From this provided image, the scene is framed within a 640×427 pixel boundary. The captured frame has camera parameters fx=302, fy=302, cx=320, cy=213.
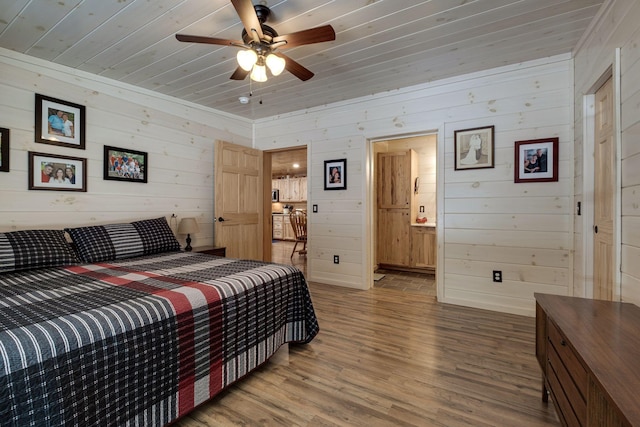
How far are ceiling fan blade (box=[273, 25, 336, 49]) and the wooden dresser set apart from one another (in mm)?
1880

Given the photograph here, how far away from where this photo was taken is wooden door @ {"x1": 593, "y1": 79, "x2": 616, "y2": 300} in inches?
79.3

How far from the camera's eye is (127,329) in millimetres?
1229

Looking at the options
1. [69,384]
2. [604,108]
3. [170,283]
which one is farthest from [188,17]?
[604,108]

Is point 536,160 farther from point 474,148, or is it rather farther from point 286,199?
point 286,199

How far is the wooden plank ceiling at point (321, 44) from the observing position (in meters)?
2.00

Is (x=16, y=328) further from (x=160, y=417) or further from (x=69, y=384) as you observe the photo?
(x=160, y=417)

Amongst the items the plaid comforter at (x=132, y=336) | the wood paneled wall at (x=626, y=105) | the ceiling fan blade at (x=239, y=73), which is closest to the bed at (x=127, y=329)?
the plaid comforter at (x=132, y=336)

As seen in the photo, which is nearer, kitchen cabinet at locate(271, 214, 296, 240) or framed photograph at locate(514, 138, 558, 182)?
→ framed photograph at locate(514, 138, 558, 182)

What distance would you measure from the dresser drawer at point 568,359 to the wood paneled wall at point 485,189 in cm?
176

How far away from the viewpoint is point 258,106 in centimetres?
404

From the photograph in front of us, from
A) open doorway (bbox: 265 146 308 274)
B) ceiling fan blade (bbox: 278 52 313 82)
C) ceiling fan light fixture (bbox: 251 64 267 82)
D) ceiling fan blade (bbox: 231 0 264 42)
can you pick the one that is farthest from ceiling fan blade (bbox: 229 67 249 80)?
open doorway (bbox: 265 146 308 274)

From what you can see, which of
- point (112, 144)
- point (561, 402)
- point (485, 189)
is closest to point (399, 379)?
point (561, 402)

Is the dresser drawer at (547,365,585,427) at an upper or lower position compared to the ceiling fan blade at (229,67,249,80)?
lower

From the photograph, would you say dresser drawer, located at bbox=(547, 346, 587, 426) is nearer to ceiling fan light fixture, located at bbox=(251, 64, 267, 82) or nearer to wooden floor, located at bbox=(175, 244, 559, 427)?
wooden floor, located at bbox=(175, 244, 559, 427)
